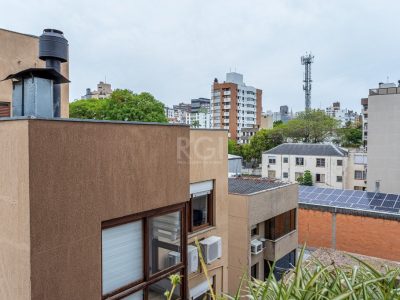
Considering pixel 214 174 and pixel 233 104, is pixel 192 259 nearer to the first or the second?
pixel 214 174

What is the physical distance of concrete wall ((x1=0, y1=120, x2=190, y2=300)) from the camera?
320 cm

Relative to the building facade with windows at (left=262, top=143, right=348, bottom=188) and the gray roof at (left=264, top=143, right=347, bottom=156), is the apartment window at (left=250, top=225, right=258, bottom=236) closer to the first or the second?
the building facade with windows at (left=262, top=143, right=348, bottom=188)

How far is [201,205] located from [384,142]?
23083 millimetres

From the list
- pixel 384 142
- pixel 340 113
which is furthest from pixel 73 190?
pixel 340 113

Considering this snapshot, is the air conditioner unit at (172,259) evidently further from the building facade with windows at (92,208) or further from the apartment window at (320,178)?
the apartment window at (320,178)

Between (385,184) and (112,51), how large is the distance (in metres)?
24.2

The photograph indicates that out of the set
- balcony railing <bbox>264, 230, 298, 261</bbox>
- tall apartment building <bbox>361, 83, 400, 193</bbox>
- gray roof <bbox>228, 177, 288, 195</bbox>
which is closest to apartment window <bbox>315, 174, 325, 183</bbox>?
tall apartment building <bbox>361, 83, 400, 193</bbox>

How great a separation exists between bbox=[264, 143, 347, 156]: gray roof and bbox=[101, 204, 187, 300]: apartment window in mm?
36972

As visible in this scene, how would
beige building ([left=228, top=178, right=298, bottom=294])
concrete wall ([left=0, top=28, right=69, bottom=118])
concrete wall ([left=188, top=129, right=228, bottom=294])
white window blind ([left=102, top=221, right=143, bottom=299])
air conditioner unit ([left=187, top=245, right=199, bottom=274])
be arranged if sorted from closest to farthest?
white window blind ([left=102, top=221, right=143, bottom=299])
air conditioner unit ([left=187, top=245, right=199, bottom=274])
concrete wall ([left=188, top=129, right=228, bottom=294])
concrete wall ([left=0, top=28, right=69, bottom=118])
beige building ([left=228, top=178, right=298, bottom=294])

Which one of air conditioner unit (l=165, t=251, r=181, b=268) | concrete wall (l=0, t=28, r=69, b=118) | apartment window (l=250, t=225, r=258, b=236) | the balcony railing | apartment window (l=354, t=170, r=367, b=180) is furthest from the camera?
apartment window (l=354, t=170, r=367, b=180)

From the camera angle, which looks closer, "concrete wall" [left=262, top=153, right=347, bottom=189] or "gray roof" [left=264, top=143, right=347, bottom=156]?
"concrete wall" [left=262, top=153, right=347, bottom=189]

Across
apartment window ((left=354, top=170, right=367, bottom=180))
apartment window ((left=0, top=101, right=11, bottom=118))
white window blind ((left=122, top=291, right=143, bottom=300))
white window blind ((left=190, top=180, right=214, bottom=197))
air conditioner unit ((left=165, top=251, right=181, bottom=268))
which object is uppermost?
apartment window ((left=0, top=101, right=11, bottom=118))

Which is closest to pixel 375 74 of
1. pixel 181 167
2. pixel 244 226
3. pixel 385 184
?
pixel 385 184

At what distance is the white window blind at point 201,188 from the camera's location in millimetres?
7195
